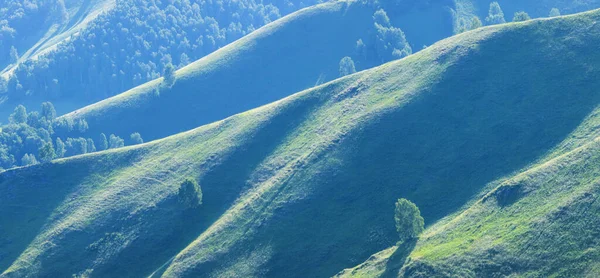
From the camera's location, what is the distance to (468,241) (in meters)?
71.1

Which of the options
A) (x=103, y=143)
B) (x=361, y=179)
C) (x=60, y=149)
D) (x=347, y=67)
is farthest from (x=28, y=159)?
(x=361, y=179)

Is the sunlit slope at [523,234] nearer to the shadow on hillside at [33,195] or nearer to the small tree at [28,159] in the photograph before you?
the shadow on hillside at [33,195]

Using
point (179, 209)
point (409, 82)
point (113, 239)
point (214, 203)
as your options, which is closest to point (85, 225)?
point (113, 239)

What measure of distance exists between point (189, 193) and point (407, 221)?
42.6m

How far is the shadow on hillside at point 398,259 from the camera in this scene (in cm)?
7376

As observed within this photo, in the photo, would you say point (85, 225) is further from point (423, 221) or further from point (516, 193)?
point (516, 193)

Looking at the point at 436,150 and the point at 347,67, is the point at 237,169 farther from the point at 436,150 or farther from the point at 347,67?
the point at 347,67

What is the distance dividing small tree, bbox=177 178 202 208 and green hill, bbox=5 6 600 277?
2481mm

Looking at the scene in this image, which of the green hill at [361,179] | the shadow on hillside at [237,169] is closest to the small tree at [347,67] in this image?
A: the green hill at [361,179]

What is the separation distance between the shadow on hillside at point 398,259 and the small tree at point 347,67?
394ft

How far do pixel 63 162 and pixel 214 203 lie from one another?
41774 millimetres

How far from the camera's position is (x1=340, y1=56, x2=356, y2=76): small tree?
7632 inches

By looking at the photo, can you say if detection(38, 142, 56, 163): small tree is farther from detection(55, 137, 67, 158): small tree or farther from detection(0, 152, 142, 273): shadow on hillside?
detection(55, 137, 67, 158): small tree

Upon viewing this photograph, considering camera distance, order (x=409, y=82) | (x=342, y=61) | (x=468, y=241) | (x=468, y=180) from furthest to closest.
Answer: (x=342, y=61), (x=409, y=82), (x=468, y=180), (x=468, y=241)
